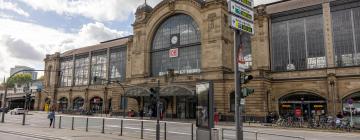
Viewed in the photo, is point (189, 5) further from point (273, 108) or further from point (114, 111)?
point (114, 111)

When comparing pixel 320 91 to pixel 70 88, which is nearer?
pixel 320 91

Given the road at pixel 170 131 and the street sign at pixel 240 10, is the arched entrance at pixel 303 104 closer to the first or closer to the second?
the road at pixel 170 131

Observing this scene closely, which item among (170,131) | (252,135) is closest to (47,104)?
(170,131)

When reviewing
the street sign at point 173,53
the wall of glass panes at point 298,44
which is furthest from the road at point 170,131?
the street sign at point 173,53

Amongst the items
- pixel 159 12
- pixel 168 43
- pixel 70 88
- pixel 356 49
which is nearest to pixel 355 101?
pixel 356 49

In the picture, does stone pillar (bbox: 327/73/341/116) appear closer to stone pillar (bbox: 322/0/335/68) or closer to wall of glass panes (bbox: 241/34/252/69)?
stone pillar (bbox: 322/0/335/68)

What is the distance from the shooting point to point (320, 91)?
36375 mm

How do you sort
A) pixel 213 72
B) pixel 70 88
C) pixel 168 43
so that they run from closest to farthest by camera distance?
pixel 213 72 < pixel 168 43 < pixel 70 88

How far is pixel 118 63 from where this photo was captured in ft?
206

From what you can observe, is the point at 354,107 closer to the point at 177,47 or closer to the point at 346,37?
the point at 346,37

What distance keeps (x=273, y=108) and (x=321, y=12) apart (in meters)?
13.9

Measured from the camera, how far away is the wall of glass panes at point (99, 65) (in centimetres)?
6588

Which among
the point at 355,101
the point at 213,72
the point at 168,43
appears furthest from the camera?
the point at 168,43

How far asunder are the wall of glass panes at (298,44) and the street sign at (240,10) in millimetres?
27879
